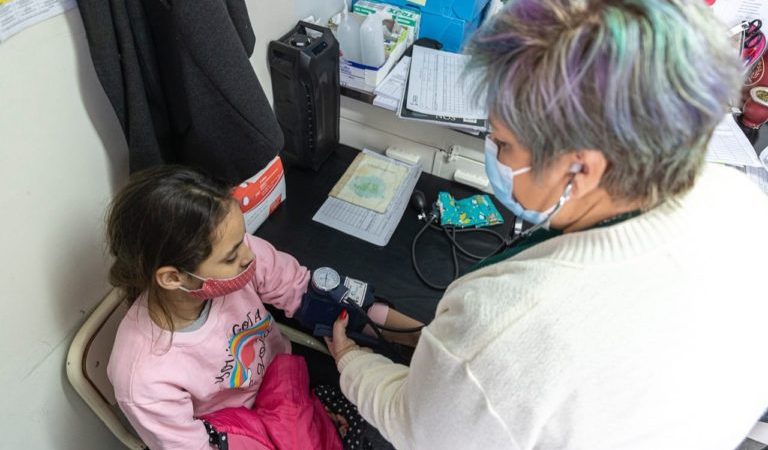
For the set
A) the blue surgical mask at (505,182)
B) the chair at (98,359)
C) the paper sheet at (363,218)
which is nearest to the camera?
the blue surgical mask at (505,182)

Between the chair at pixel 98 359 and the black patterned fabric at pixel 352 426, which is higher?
the chair at pixel 98 359

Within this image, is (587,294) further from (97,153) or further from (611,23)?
(97,153)

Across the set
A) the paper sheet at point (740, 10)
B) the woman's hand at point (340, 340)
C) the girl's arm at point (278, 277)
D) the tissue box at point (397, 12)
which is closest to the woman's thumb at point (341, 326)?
the woman's hand at point (340, 340)

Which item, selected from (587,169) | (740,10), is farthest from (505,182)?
(740,10)

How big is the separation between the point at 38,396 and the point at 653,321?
113 centimetres

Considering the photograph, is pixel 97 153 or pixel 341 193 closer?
pixel 97 153

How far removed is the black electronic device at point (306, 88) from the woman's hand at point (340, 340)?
23.1 inches

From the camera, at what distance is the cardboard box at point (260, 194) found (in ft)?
3.74

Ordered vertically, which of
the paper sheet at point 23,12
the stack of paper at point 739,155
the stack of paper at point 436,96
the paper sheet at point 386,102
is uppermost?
the paper sheet at point 23,12

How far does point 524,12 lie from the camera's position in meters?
0.50

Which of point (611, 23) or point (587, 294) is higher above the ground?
point (611, 23)

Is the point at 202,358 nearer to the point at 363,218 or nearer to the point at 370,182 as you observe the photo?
the point at 363,218

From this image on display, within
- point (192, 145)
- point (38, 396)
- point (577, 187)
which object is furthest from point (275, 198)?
point (577, 187)

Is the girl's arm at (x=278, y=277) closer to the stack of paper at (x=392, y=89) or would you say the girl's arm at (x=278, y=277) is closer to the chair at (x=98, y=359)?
the chair at (x=98, y=359)
